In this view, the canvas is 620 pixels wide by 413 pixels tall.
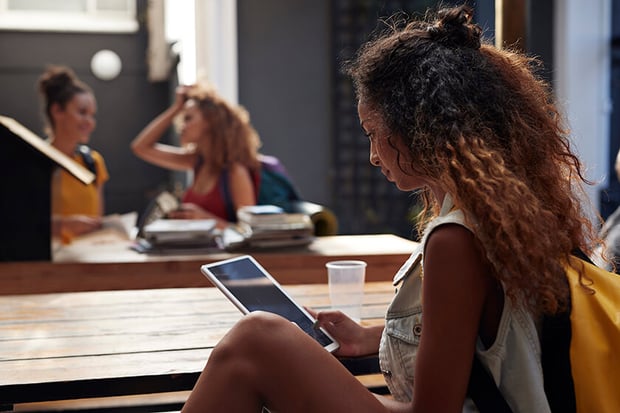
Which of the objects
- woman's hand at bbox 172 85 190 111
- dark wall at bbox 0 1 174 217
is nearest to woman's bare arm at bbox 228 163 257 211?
woman's hand at bbox 172 85 190 111

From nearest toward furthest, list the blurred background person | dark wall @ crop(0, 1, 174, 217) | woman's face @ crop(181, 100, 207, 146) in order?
woman's face @ crop(181, 100, 207, 146)
the blurred background person
dark wall @ crop(0, 1, 174, 217)

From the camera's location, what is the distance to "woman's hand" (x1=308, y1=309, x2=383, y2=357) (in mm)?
1287

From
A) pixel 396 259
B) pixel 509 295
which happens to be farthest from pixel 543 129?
pixel 396 259

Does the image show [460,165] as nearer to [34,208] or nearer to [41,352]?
[41,352]

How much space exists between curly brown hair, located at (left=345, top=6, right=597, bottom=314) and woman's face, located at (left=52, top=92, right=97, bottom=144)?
2.76 m

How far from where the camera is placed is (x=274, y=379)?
1016 millimetres

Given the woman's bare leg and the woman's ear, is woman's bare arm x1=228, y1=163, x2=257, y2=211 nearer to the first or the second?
the woman's ear

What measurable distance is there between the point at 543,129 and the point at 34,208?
1707 mm

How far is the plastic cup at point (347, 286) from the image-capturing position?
153 centimetres

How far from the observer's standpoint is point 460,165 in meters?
0.99

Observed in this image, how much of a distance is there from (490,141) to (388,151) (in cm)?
16

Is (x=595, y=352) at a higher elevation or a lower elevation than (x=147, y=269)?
Result: higher

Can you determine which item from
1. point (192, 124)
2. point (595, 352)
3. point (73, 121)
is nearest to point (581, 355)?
point (595, 352)

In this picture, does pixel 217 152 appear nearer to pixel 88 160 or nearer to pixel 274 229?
pixel 88 160
